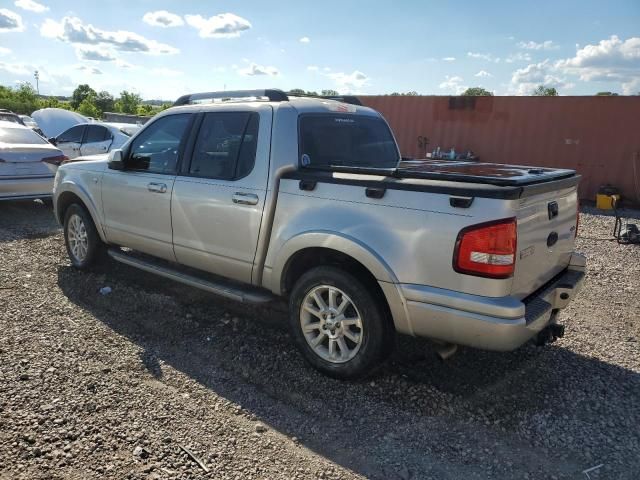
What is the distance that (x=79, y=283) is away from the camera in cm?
523

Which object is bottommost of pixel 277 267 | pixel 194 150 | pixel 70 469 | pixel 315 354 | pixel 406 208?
pixel 70 469

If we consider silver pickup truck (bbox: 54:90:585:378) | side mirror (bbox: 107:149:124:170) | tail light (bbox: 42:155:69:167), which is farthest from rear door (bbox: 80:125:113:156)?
side mirror (bbox: 107:149:124:170)

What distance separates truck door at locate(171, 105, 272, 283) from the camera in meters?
3.72

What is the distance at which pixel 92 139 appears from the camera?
11.7 m

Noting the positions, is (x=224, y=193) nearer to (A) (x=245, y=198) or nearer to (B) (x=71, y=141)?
(A) (x=245, y=198)

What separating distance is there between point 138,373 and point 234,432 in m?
0.98

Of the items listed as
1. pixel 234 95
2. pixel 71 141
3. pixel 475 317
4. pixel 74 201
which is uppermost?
pixel 234 95

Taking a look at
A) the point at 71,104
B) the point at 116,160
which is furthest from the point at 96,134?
the point at 71,104

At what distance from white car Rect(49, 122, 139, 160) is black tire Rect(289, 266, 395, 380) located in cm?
951

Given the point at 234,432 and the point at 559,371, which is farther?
the point at 559,371

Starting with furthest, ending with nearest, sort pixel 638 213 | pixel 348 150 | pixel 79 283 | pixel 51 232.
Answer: pixel 638 213
pixel 51 232
pixel 79 283
pixel 348 150

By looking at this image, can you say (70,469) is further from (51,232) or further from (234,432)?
(51,232)

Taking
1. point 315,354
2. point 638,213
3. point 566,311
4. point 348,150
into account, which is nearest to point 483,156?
point 638,213

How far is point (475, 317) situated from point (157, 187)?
9.73 feet
